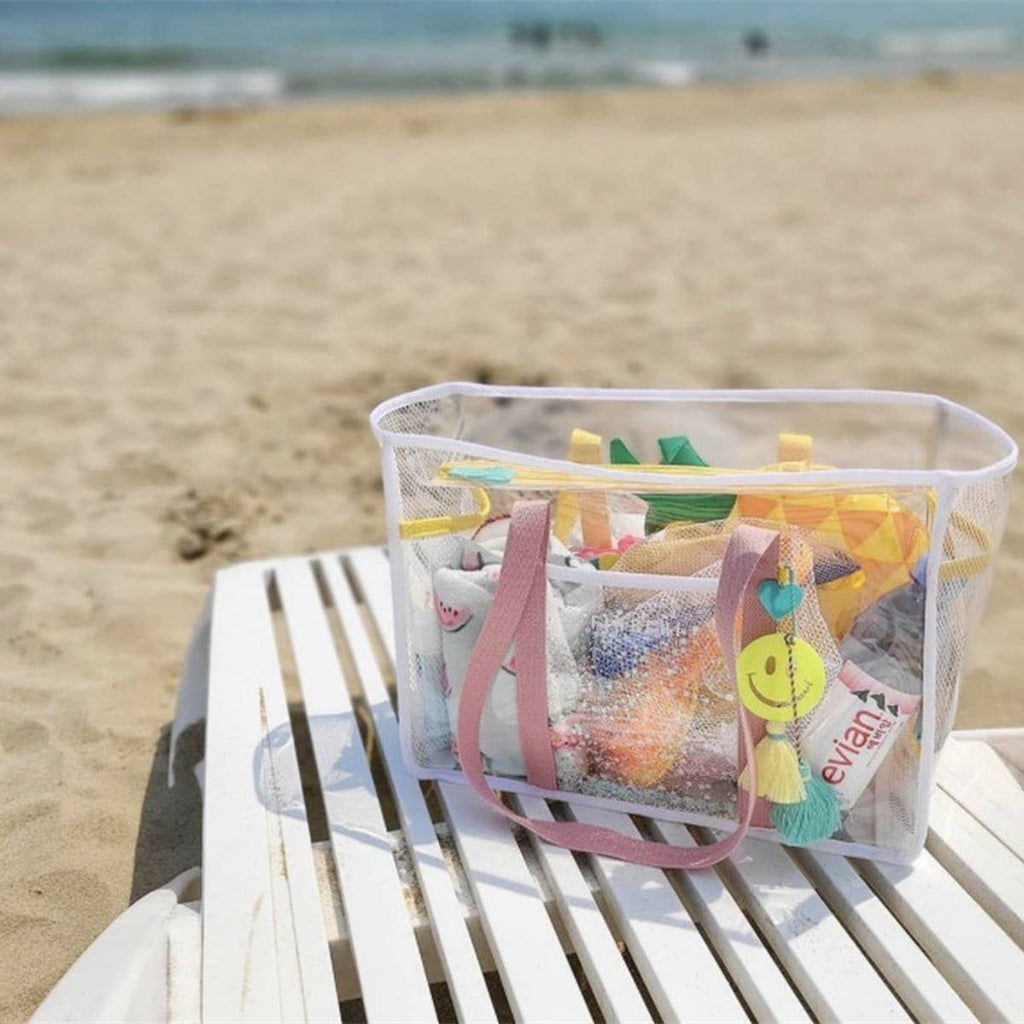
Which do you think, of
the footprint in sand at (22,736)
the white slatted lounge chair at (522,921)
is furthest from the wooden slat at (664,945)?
the footprint in sand at (22,736)

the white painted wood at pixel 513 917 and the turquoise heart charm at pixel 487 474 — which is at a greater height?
the turquoise heart charm at pixel 487 474

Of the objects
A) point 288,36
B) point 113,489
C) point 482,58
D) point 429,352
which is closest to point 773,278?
point 429,352

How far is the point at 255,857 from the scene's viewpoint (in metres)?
1.52

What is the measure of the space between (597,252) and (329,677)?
3935 mm

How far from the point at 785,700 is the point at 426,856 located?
1.72 ft

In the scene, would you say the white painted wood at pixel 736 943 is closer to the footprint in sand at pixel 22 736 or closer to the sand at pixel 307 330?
the sand at pixel 307 330

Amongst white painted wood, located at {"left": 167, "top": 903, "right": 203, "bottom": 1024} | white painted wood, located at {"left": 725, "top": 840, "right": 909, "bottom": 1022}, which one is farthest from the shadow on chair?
white painted wood, located at {"left": 725, "top": 840, "right": 909, "bottom": 1022}

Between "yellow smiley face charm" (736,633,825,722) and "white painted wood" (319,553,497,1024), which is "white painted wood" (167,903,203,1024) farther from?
"yellow smiley face charm" (736,633,825,722)

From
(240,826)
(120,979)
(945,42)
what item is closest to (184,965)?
(120,979)

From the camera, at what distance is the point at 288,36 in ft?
66.9

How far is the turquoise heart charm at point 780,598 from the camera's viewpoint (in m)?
1.37

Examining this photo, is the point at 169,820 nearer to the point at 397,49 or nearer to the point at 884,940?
the point at 884,940

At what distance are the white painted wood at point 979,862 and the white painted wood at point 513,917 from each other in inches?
21.5

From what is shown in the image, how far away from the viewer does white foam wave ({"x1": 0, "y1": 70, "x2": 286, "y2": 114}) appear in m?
11.9
